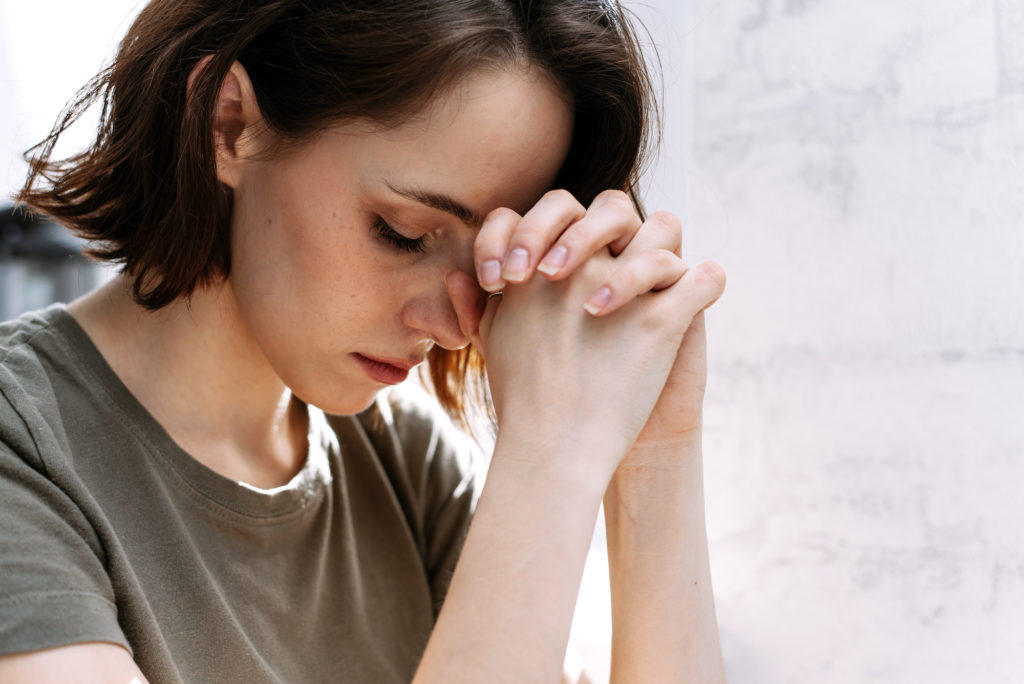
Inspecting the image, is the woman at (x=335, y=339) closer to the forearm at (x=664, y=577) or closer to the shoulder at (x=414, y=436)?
the forearm at (x=664, y=577)

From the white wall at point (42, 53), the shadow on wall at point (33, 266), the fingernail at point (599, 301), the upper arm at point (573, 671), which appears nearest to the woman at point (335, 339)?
the fingernail at point (599, 301)

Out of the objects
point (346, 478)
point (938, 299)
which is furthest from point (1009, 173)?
point (346, 478)

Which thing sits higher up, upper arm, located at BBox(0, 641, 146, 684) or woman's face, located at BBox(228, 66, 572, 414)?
woman's face, located at BBox(228, 66, 572, 414)

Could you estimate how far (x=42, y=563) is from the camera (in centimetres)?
70

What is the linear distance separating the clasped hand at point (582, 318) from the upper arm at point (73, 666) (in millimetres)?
323

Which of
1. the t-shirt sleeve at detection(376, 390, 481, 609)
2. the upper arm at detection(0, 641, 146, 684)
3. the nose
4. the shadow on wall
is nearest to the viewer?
the upper arm at detection(0, 641, 146, 684)

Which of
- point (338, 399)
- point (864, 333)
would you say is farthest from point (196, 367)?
point (864, 333)

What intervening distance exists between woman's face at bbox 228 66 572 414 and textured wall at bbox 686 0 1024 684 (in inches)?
9.6

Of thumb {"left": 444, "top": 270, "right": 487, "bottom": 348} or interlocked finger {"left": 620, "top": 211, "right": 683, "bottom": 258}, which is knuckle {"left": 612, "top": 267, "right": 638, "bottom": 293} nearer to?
interlocked finger {"left": 620, "top": 211, "right": 683, "bottom": 258}

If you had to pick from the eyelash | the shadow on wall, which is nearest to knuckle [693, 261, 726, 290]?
→ the eyelash

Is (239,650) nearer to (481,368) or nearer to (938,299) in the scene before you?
(481,368)

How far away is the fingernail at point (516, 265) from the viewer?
2.49ft

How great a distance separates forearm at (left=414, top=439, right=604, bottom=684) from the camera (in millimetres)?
656

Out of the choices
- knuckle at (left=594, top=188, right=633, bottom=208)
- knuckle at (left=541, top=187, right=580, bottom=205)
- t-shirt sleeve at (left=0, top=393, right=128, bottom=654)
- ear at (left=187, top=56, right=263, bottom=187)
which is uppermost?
ear at (left=187, top=56, right=263, bottom=187)
